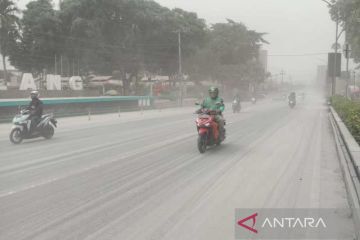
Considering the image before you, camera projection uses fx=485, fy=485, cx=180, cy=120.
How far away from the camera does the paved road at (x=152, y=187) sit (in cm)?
578

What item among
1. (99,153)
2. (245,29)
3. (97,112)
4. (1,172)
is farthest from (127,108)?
(245,29)

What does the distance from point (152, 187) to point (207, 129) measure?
4903mm

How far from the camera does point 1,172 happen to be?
963 cm

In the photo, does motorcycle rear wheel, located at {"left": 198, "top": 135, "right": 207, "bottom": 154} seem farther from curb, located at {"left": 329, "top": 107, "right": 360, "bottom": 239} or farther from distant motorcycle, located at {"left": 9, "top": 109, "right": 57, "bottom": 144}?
distant motorcycle, located at {"left": 9, "top": 109, "right": 57, "bottom": 144}

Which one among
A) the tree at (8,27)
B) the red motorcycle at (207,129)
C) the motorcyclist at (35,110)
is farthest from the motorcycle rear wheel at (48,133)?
the tree at (8,27)

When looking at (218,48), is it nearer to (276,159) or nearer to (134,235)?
(276,159)

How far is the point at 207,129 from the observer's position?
501 inches

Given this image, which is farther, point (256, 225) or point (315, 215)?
point (315, 215)

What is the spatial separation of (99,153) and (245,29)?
77.3 meters

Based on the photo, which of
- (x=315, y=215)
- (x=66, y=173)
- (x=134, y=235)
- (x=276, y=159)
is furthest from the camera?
(x=276, y=159)

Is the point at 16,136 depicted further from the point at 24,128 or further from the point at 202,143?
the point at 202,143

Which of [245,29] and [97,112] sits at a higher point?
[245,29]

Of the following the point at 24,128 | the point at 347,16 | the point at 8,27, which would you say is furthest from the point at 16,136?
the point at 8,27

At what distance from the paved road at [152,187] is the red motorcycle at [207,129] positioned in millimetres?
380
